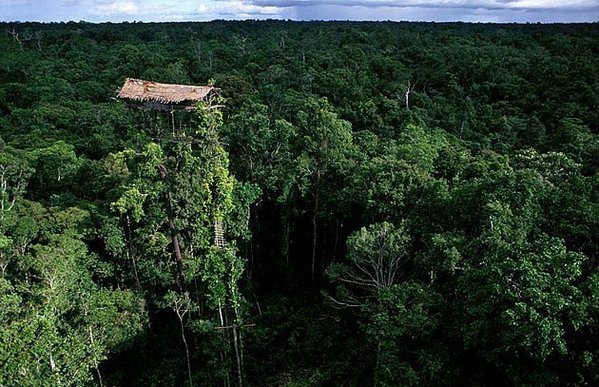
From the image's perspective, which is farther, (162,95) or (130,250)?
(130,250)

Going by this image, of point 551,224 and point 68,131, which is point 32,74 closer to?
point 68,131

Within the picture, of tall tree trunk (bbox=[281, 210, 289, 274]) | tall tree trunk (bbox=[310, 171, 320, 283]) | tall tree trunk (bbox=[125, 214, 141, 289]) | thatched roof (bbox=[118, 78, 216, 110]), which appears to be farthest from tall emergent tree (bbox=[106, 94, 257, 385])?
tall tree trunk (bbox=[281, 210, 289, 274])

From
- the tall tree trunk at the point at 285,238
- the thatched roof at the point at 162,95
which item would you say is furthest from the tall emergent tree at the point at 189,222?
the tall tree trunk at the point at 285,238

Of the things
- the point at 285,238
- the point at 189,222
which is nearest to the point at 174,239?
the point at 189,222

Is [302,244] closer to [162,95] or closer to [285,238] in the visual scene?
[285,238]

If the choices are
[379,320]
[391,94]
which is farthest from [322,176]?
[391,94]

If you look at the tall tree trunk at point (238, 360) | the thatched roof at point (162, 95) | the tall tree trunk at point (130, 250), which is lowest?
the tall tree trunk at point (238, 360)

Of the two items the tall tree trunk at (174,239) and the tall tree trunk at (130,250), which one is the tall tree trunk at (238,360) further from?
the tall tree trunk at (130,250)
